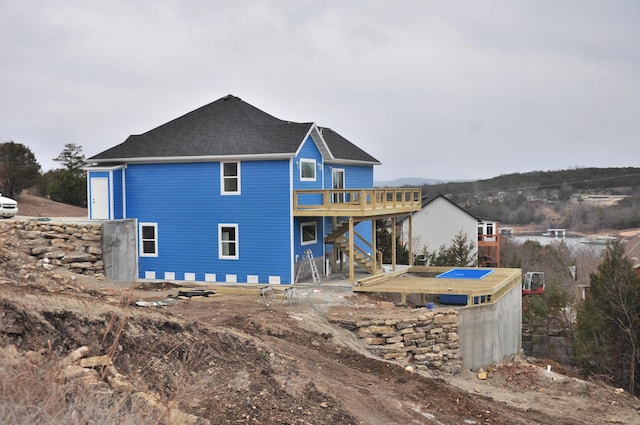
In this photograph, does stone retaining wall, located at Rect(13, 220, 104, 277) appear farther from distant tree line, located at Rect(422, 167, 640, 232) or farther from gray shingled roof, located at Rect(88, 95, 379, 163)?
distant tree line, located at Rect(422, 167, 640, 232)

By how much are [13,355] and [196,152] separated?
638 inches

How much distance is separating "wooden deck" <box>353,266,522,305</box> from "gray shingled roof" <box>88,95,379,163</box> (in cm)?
537

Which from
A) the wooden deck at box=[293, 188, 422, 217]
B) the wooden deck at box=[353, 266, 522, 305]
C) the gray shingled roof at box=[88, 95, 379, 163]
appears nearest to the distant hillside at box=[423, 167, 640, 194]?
the gray shingled roof at box=[88, 95, 379, 163]

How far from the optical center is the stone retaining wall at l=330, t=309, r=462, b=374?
54.3 feet

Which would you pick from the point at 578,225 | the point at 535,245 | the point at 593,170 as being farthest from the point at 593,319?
the point at 593,170

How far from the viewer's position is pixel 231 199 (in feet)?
76.1

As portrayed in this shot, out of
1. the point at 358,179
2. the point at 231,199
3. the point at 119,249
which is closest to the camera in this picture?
the point at 231,199

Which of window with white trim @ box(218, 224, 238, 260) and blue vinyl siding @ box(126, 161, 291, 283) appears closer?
blue vinyl siding @ box(126, 161, 291, 283)

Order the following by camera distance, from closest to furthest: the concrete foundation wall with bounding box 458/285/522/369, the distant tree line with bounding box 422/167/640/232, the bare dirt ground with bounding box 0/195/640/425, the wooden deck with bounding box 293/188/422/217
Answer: the bare dirt ground with bounding box 0/195/640/425 → the concrete foundation wall with bounding box 458/285/522/369 → the wooden deck with bounding box 293/188/422/217 → the distant tree line with bounding box 422/167/640/232

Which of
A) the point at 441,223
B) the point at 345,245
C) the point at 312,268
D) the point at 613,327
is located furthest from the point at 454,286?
the point at 441,223

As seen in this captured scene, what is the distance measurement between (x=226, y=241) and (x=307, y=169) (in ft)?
12.8

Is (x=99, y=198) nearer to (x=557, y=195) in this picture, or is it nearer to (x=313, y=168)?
(x=313, y=168)

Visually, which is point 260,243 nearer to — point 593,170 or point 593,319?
point 593,319

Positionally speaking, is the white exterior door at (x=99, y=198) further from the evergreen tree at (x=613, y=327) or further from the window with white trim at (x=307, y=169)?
the evergreen tree at (x=613, y=327)
